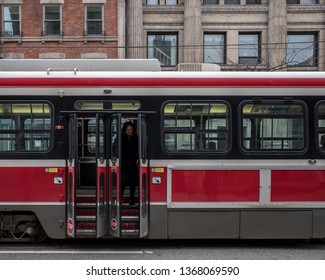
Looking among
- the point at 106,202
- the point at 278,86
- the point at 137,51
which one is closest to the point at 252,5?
the point at 137,51

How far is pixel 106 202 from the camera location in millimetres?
6750

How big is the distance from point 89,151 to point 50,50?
52.5 ft

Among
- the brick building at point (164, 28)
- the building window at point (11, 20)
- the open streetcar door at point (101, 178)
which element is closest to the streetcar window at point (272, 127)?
the open streetcar door at point (101, 178)

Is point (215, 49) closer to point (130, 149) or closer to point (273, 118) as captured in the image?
point (273, 118)

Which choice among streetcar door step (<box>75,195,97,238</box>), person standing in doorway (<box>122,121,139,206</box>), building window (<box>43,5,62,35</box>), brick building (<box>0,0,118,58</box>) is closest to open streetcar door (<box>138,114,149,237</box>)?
person standing in doorway (<box>122,121,139,206</box>)

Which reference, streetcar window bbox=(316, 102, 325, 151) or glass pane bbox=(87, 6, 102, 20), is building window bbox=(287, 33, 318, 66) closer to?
glass pane bbox=(87, 6, 102, 20)

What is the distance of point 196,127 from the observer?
6.81 meters

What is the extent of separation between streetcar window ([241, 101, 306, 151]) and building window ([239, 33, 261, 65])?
1633 centimetres

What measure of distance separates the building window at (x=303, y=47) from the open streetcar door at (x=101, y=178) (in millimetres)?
18246

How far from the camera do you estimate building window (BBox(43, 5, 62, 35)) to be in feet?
72.2

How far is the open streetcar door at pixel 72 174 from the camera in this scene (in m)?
6.63

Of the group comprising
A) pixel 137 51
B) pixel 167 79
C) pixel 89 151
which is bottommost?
pixel 89 151

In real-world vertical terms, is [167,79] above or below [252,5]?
below

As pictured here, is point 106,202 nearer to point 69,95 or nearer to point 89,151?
point 89,151
